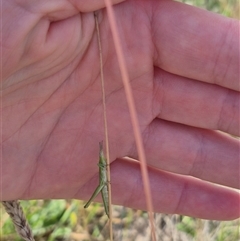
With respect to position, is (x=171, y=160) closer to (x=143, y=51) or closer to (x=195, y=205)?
(x=195, y=205)

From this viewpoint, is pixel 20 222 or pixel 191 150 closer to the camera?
pixel 20 222

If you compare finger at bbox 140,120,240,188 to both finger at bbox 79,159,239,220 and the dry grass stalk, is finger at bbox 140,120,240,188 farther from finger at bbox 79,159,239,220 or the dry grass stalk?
the dry grass stalk

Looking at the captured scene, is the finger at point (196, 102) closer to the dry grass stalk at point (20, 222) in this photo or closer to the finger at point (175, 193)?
the finger at point (175, 193)

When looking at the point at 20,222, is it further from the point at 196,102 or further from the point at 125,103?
the point at 196,102

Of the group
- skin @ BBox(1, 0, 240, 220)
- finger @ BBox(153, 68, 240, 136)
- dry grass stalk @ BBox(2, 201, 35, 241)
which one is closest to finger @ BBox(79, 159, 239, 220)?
skin @ BBox(1, 0, 240, 220)

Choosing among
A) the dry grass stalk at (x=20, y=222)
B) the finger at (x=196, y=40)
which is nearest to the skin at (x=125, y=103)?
the finger at (x=196, y=40)

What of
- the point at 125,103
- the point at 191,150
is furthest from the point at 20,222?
the point at 191,150
